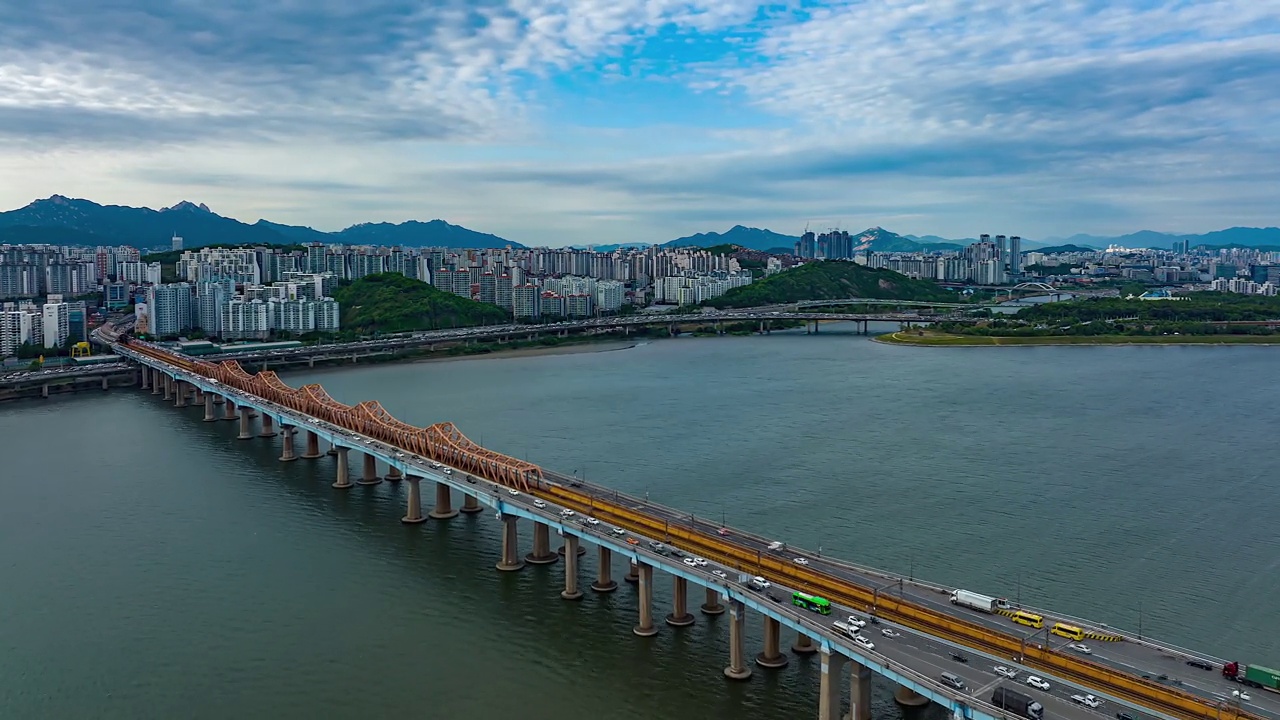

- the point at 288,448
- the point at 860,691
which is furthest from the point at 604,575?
the point at 288,448

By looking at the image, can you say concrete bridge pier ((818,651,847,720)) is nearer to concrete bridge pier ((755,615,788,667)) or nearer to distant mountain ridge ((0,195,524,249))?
concrete bridge pier ((755,615,788,667))

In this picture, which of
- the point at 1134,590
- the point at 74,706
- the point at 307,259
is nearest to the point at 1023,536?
the point at 1134,590

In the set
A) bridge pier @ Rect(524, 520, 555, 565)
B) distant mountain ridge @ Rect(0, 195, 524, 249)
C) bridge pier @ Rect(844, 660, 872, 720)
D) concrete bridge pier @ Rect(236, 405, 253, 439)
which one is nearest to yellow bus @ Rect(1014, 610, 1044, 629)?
bridge pier @ Rect(844, 660, 872, 720)

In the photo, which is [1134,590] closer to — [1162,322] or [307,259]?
[1162,322]

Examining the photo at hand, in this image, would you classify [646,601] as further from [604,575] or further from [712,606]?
[604,575]

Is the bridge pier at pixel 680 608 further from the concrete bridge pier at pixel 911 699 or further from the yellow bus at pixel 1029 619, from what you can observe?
the yellow bus at pixel 1029 619

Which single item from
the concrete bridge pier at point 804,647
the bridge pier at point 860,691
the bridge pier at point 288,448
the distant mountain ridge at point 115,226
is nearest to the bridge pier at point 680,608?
the concrete bridge pier at point 804,647
